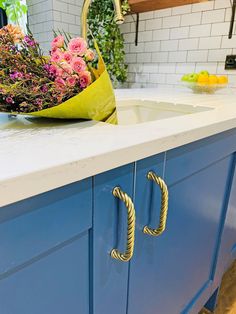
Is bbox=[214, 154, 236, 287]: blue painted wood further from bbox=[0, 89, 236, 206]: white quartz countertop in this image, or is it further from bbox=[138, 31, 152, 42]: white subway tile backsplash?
bbox=[138, 31, 152, 42]: white subway tile backsplash

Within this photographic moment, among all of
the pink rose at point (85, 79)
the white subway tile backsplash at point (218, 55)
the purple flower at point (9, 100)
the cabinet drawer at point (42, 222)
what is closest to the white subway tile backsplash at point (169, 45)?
the white subway tile backsplash at point (218, 55)

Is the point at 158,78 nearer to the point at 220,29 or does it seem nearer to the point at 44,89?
the point at 220,29

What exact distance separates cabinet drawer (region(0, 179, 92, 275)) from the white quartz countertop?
0.03 meters

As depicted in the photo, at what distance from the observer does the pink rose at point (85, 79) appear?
57cm

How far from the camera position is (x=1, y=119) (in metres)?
0.63

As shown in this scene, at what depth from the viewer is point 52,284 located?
40 cm

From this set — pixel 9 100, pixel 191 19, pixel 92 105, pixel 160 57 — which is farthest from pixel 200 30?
pixel 9 100

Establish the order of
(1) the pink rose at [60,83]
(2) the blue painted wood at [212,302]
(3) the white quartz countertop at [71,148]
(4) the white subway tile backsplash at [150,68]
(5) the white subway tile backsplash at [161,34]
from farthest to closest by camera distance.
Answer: (4) the white subway tile backsplash at [150,68], (5) the white subway tile backsplash at [161,34], (2) the blue painted wood at [212,302], (1) the pink rose at [60,83], (3) the white quartz countertop at [71,148]

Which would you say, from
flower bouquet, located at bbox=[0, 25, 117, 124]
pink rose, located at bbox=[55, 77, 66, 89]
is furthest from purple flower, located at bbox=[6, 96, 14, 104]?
pink rose, located at bbox=[55, 77, 66, 89]

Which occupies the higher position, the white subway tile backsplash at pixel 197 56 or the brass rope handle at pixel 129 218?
the white subway tile backsplash at pixel 197 56

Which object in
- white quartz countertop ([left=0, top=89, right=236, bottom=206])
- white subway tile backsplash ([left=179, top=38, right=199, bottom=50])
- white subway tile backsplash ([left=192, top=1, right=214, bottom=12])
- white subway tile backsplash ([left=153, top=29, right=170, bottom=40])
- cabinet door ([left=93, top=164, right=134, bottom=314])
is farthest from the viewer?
white subway tile backsplash ([left=153, top=29, right=170, bottom=40])

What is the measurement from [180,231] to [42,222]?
0.49 m

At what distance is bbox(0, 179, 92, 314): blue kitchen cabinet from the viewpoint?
33 cm

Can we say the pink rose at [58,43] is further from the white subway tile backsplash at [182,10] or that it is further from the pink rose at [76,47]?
the white subway tile backsplash at [182,10]
